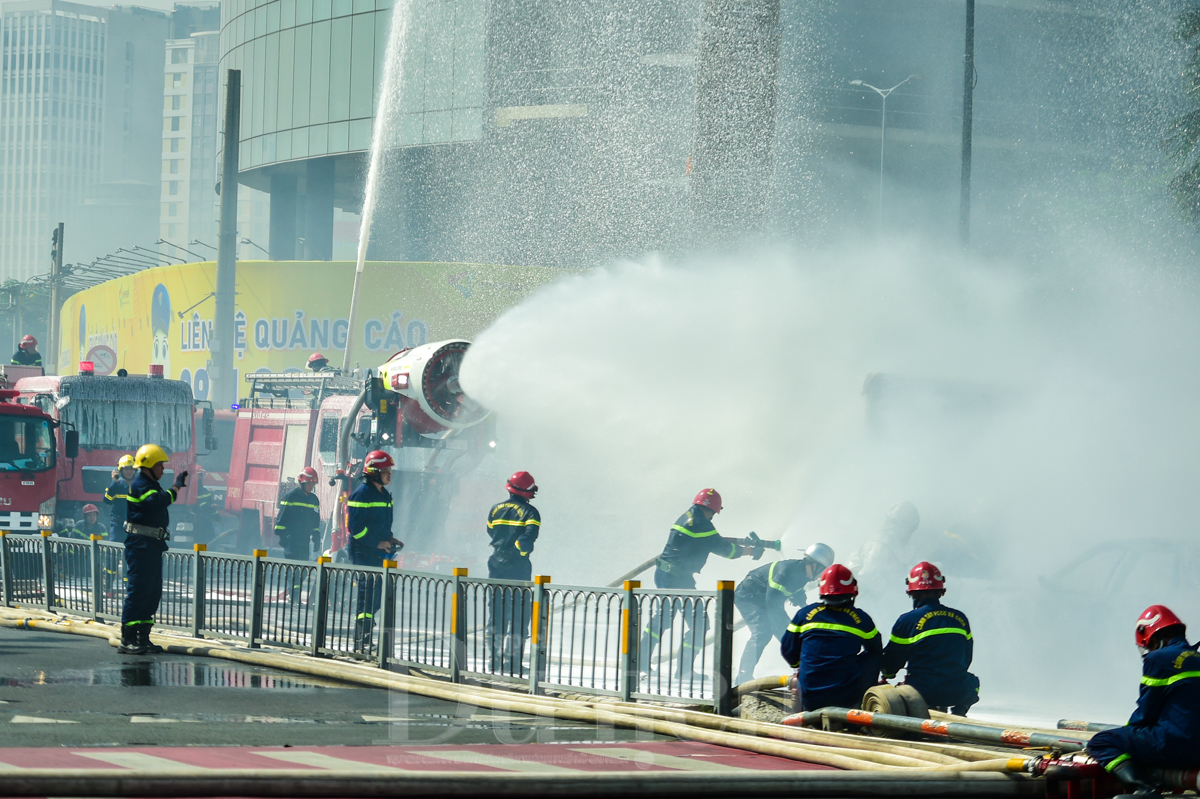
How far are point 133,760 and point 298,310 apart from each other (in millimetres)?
31122

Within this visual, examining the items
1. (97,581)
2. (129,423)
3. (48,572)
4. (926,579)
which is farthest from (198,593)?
(129,423)

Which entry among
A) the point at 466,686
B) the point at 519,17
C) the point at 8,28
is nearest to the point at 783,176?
the point at 519,17

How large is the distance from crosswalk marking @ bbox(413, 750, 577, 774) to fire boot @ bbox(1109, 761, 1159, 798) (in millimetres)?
2316

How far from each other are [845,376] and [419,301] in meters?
19.2

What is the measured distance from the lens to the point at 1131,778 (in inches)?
198

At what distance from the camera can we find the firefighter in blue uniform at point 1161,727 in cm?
502

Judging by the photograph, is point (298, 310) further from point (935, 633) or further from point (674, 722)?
point (935, 633)

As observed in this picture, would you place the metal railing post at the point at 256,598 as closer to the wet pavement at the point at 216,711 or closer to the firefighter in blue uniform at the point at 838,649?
the wet pavement at the point at 216,711

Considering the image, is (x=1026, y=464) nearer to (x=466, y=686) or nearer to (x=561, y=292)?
(x=561, y=292)

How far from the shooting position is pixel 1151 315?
19.8m

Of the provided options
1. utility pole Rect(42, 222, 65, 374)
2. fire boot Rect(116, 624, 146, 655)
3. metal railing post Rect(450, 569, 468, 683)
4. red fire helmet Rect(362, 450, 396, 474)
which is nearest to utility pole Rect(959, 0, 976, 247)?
red fire helmet Rect(362, 450, 396, 474)

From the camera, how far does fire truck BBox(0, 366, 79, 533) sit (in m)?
16.5

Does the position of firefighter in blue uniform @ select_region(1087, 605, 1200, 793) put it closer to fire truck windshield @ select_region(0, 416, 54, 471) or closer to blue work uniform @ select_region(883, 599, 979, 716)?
blue work uniform @ select_region(883, 599, 979, 716)

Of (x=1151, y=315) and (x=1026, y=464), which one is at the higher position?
(x=1151, y=315)
